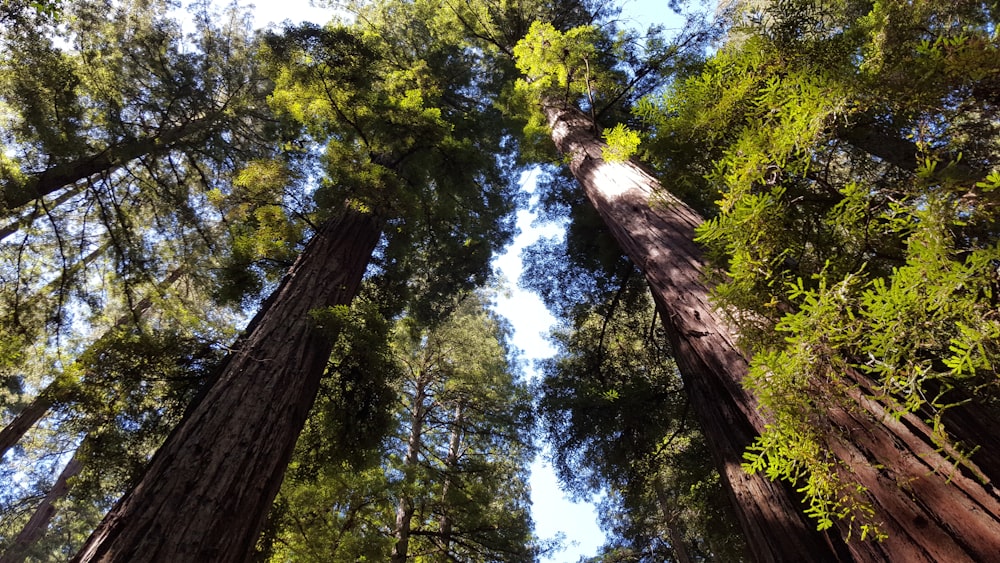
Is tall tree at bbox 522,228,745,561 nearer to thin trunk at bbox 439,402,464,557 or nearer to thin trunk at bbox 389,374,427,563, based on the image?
thin trunk at bbox 439,402,464,557

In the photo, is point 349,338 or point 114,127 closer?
point 349,338

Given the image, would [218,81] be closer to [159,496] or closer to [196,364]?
[196,364]

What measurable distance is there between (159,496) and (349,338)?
6.02 feet

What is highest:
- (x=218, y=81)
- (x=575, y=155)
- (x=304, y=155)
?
(x=218, y=81)

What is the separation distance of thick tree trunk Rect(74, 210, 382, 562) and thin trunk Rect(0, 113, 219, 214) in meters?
3.43

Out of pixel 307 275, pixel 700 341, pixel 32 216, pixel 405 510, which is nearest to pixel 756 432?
pixel 700 341

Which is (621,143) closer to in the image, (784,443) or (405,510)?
(784,443)

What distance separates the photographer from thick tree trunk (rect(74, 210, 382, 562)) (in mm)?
2631

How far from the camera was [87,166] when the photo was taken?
21.3ft

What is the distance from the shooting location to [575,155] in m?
5.44

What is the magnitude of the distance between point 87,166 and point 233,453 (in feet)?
19.6

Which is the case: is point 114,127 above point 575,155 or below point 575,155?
above

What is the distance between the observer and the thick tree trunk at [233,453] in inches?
104

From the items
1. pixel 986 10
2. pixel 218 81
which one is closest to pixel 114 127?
pixel 218 81
